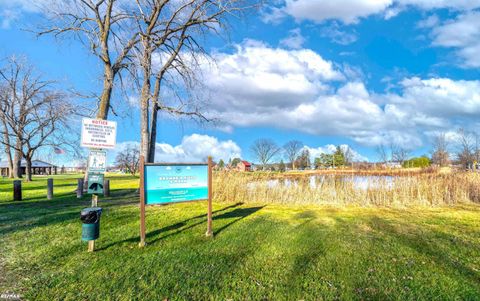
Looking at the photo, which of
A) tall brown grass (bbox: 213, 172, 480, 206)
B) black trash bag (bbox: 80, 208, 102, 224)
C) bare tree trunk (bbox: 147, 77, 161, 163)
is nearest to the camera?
black trash bag (bbox: 80, 208, 102, 224)

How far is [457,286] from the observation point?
3572 millimetres

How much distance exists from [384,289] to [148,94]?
1128 cm

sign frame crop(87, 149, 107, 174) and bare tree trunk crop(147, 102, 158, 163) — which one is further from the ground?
bare tree trunk crop(147, 102, 158, 163)

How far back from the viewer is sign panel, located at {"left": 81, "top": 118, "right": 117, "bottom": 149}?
5102 millimetres

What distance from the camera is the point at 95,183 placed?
5.16m

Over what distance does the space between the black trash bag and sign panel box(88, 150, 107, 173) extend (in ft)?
2.60

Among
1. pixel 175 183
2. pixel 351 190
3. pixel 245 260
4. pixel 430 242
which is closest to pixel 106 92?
pixel 175 183

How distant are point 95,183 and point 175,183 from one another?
1.47 m

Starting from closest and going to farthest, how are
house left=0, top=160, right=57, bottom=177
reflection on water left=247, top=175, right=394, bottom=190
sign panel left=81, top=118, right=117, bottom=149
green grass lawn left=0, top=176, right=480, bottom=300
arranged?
green grass lawn left=0, top=176, right=480, bottom=300 < sign panel left=81, top=118, right=117, bottom=149 < reflection on water left=247, top=175, right=394, bottom=190 < house left=0, top=160, right=57, bottom=177

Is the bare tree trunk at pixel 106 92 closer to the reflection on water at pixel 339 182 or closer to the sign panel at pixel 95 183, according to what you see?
the reflection on water at pixel 339 182

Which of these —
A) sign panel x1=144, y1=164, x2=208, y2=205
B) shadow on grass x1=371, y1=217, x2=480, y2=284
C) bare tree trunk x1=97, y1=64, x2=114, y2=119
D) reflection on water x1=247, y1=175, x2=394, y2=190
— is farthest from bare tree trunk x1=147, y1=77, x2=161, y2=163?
shadow on grass x1=371, y1=217, x2=480, y2=284

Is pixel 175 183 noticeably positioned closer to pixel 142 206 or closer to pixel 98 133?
pixel 142 206

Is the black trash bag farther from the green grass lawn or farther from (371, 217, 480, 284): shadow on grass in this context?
(371, 217, 480, 284): shadow on grass

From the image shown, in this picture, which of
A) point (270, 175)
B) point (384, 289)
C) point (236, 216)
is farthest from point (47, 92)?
point (384, 289)
